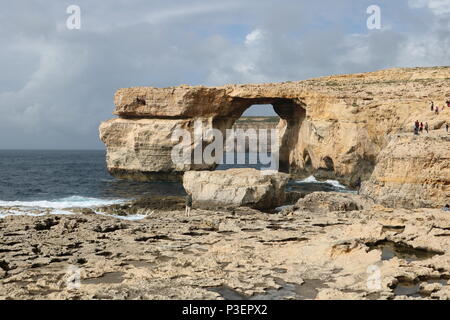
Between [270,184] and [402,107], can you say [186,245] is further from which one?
[402,107]

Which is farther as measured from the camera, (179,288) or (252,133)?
(252,133)

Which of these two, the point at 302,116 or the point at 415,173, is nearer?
the point at 415,173

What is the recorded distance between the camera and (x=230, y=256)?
41.5 feet

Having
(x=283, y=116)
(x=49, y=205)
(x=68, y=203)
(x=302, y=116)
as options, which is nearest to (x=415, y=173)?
(x=68, y=203)

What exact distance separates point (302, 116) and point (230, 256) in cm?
3257

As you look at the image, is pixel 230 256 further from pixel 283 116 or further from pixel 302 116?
pixel 283 116

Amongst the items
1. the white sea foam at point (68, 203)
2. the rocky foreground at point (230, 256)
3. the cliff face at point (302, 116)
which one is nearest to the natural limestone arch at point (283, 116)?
the cliff face at point (302, 116)

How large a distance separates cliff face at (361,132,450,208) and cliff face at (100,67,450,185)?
33.3 feet

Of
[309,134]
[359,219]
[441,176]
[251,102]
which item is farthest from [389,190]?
[251,102]

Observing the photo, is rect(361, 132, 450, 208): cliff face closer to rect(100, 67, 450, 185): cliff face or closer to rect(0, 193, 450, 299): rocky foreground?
rect(0, 193, 450, 299): rocky foreground

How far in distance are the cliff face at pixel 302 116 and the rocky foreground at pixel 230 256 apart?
14.9m

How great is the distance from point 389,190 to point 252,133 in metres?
76.5

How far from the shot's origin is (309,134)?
131 feet

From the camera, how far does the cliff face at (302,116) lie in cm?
3328
